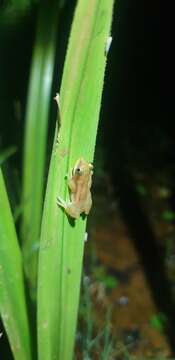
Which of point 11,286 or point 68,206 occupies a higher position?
point 68,206

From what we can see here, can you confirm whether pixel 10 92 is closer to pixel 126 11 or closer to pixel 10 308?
pixel 126 11

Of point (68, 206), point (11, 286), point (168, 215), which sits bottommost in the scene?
point (168, 215)

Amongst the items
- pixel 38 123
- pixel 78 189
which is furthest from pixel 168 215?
pixel 78 189

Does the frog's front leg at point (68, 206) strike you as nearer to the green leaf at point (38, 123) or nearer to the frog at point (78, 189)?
the frog at point (78, 189)

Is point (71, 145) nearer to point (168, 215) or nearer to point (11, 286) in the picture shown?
point (11, 286)

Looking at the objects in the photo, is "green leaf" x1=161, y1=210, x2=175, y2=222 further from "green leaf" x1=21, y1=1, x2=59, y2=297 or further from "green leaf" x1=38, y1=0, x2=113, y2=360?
"green leaf" x1=38, y1=0, x2=113, y2=360

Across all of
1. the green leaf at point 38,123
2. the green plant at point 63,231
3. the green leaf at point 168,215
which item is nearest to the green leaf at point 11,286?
→ the green plant at point 63,231

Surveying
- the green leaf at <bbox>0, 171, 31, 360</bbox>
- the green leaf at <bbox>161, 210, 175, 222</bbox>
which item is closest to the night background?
the green leaf at <bbox>161, 210, 175, 222</bbox>
